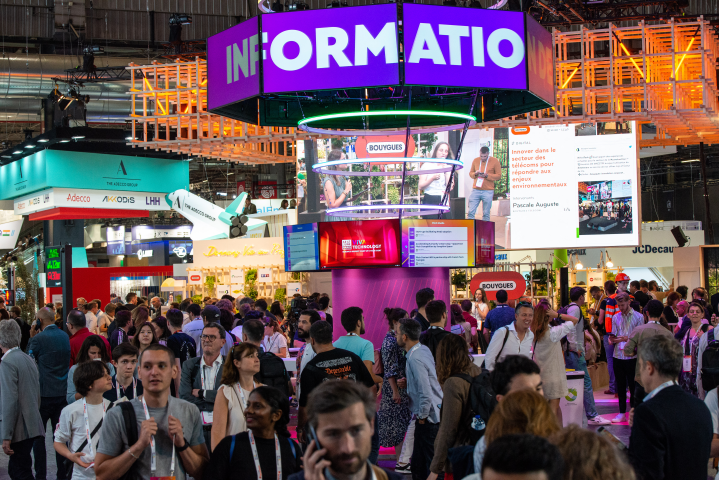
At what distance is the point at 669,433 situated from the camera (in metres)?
3.00

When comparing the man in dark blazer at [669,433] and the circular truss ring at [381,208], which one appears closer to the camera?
the man in dark blazer at [669,433]

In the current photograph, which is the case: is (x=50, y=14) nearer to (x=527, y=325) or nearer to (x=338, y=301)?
(x=338, y=301)

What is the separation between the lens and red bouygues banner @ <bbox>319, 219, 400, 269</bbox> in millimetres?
9508

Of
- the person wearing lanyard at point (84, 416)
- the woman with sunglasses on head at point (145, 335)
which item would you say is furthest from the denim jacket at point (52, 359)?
the person wearing lanyard at point (84, 416)

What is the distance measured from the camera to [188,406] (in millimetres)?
3369

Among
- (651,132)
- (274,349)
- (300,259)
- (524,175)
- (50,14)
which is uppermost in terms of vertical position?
(50,14)

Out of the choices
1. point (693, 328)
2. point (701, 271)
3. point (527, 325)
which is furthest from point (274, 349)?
point (701, 271)

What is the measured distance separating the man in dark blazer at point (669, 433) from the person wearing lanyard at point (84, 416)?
2815 millimetres

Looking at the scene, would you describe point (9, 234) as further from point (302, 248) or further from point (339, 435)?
point (339, 435)

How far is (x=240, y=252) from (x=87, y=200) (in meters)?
5.00

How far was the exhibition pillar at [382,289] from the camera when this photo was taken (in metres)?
9.88

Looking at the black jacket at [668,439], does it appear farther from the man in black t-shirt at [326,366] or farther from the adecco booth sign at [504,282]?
the adecco booth sign at [504,282]

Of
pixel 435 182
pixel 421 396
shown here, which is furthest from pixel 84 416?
pixel 435 182

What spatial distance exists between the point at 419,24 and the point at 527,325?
107 inches
